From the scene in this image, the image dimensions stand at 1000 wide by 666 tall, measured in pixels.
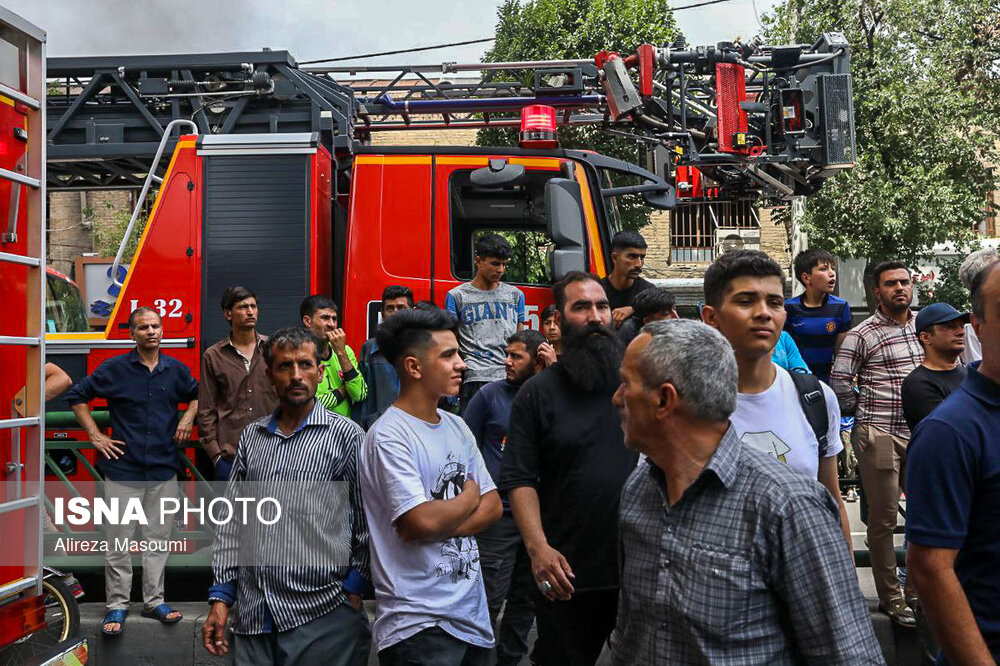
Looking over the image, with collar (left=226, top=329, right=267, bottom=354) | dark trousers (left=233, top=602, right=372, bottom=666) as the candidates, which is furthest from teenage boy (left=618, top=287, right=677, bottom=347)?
collar (left=226, top=329, right=267, bottom=354)

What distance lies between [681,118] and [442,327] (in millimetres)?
5518

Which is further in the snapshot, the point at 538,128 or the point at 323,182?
the point at 538,128

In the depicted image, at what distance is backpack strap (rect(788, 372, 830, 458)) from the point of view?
129 inches

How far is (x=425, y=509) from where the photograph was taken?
3.39 metres

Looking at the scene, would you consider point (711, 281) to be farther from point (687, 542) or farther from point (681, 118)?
point (681, 118)

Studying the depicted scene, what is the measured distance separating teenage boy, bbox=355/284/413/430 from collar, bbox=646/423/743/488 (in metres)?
3.47

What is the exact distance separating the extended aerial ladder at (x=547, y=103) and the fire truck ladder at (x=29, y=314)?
3.46 meters

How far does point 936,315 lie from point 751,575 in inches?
133

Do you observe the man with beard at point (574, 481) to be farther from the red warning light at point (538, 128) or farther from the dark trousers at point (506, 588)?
the red warning light at point (538, 128)

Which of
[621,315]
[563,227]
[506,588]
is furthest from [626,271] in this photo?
[506,588]

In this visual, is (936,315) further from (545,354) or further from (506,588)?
(506,588)

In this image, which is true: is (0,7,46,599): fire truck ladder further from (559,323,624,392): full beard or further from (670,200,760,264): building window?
(670,200,760,264): building window

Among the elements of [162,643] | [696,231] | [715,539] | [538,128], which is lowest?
[162,643]

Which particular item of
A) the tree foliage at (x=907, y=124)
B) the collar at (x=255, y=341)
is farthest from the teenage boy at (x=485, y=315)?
the tree foliage at (x=907, y=124)
